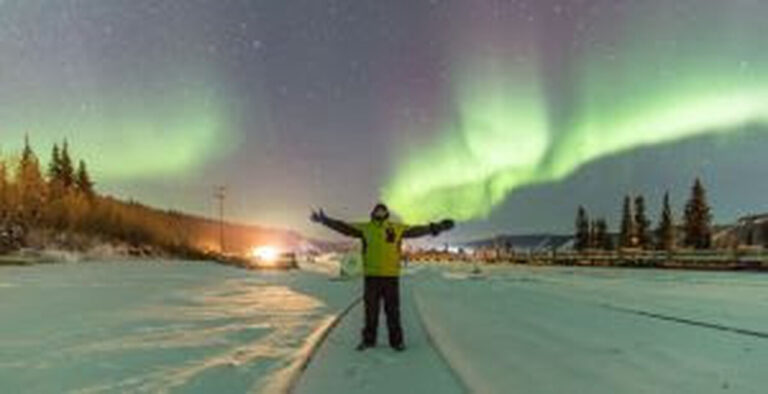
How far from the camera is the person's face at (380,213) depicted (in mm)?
15047

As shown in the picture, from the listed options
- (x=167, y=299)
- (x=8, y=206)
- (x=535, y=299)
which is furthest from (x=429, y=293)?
(x=8, y=206)

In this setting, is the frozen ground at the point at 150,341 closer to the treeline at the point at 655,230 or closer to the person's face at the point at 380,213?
the person's face at the point at 380,213

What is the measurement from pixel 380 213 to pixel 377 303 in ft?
4.02

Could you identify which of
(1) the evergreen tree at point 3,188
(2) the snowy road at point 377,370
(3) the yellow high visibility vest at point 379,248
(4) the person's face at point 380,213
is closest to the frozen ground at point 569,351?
(2) the snowy road at point 377,370

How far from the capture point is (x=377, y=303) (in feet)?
49.1

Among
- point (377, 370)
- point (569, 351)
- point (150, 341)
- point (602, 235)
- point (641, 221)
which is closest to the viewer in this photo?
point (377, 370)

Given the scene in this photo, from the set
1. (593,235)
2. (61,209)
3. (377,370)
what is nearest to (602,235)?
(593,235)

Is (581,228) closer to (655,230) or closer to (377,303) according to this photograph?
(655,230)

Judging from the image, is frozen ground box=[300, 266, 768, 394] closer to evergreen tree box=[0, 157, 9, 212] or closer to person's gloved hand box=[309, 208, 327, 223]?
person's gloved hand box=[309, 208, 327, 223]

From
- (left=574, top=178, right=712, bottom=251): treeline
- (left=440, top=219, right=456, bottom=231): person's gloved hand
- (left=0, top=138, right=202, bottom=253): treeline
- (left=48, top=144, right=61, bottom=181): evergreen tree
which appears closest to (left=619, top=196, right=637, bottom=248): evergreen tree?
(left=574, top=178, right=712, bottom=251): treeline

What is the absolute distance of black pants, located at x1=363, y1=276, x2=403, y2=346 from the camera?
1469 cm

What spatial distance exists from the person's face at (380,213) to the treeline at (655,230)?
8645 cm

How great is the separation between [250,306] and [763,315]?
1059cm

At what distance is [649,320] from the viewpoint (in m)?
19.4
